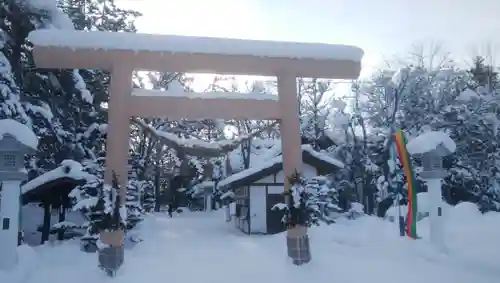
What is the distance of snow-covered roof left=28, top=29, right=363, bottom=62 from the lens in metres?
10.3

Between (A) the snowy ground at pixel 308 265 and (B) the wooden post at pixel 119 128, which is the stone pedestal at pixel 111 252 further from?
(B) the wooden post at pixel 119 128

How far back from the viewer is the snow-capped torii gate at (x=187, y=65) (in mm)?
10352

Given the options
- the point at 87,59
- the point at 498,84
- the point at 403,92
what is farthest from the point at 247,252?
the point at 498,84

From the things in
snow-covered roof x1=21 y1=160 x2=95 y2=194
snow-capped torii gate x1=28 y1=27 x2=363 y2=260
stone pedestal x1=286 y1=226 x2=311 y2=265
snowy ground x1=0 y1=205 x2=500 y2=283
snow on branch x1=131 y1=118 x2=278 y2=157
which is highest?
snow-capped torii gate x1=28 y1=27 x2=363 y2=260

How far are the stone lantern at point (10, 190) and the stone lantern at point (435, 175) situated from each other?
412 inches

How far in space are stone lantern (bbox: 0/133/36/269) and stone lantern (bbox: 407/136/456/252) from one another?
34.4ft

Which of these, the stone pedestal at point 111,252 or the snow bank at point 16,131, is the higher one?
the snow bank at point 16,131

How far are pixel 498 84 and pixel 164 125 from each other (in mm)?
23978

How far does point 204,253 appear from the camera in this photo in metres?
13.7

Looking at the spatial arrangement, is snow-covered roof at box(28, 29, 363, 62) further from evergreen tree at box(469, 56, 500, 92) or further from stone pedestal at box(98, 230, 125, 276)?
evergreen tree at box(469, 56, 500, 92)

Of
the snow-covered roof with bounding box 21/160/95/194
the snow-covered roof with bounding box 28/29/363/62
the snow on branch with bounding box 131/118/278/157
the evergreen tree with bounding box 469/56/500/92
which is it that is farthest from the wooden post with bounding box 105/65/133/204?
→ the evergreen tree with bounding box 469/56/500/92

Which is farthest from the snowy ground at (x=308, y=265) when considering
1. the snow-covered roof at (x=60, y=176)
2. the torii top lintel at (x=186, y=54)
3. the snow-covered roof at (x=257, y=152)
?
the snow-covered roof at (x=257, y=152)

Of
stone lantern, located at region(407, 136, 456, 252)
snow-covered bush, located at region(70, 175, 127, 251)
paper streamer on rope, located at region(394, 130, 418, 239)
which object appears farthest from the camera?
paper streamer on rope, located at region(394, 130, 418, 239)

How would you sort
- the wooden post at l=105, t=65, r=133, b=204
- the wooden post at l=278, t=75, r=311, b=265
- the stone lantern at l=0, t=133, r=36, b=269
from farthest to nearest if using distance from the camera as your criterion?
the wooden post at l=278, t=75, r=311, b=265
the wooden post at l=105, t=65, r=133, b=204
the stone lantern at l=0, t=133, r=36, b=269
